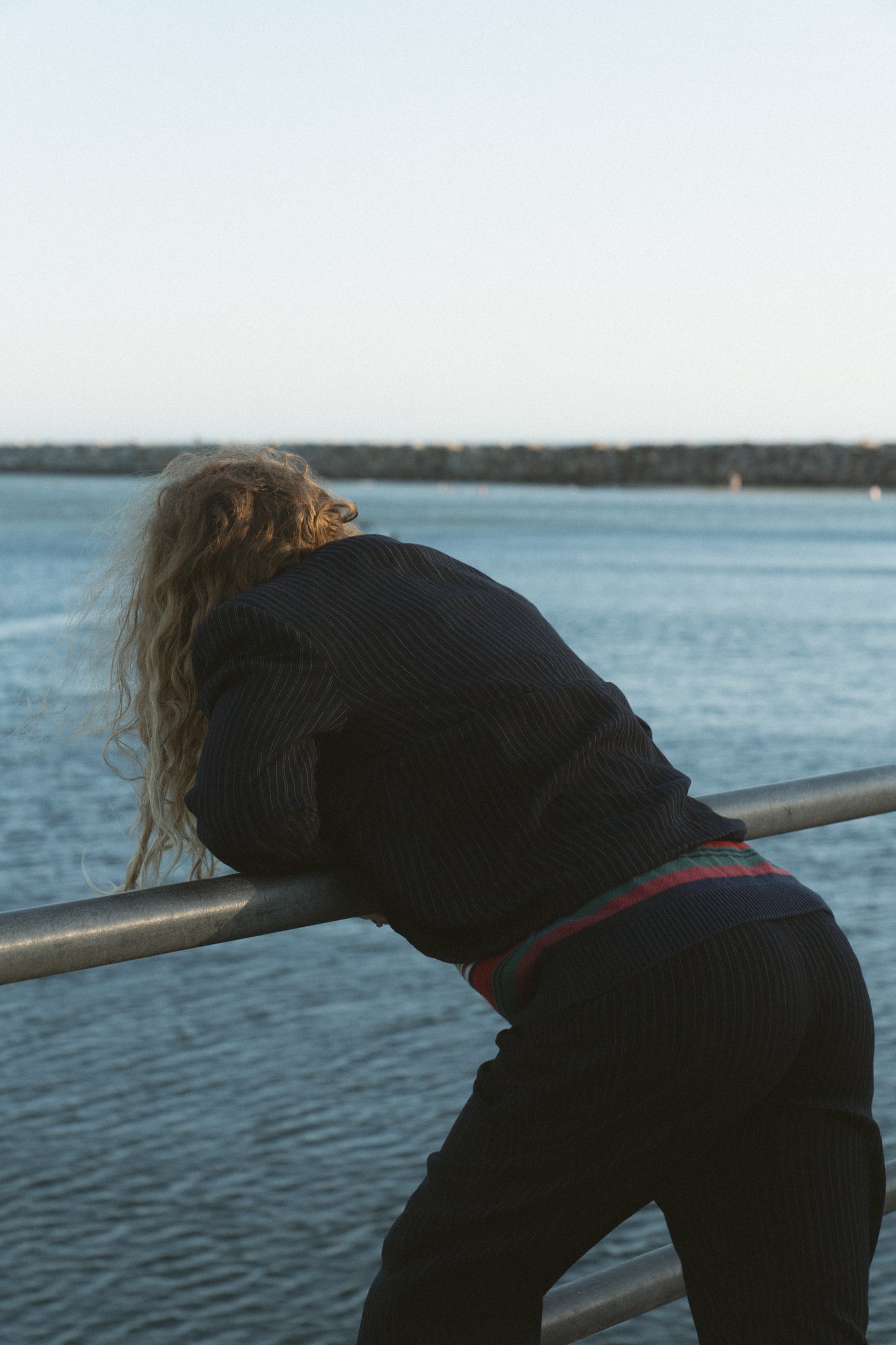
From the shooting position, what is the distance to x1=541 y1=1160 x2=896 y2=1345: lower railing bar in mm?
1581

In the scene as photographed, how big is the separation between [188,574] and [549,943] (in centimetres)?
61

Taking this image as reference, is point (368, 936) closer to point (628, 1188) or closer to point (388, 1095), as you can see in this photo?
point (388, 1095)

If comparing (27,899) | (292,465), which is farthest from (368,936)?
(292,465)

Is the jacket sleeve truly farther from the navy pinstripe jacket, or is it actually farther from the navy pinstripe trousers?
the navy pinstripe trousers

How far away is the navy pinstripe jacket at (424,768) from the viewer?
4.68ft

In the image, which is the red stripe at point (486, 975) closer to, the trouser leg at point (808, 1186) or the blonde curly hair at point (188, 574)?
the trouser leg at point (808, 1186)

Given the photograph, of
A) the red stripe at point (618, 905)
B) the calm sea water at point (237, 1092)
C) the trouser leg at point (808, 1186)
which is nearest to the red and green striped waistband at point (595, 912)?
the red stripe at point (618, 905)

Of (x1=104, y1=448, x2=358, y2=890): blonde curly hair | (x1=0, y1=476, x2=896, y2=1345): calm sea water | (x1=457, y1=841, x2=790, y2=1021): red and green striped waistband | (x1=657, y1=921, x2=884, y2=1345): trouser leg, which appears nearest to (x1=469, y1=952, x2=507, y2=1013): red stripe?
(x1=457, y1=841, x2=790, y2=1021): red and green striped waistband

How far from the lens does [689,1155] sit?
1449mm

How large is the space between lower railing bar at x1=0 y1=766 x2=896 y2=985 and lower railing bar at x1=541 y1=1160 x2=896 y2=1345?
51 centimetres

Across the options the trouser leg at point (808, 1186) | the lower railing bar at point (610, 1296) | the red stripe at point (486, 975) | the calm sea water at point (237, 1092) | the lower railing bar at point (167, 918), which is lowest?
the calm sea water at point (237, 1092)

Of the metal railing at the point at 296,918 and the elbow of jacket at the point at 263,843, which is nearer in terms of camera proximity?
the metal railing at the point at 296,918

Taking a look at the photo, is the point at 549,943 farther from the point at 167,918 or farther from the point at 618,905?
the point at 167,918

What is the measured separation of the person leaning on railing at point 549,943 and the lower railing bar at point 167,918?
4cm
